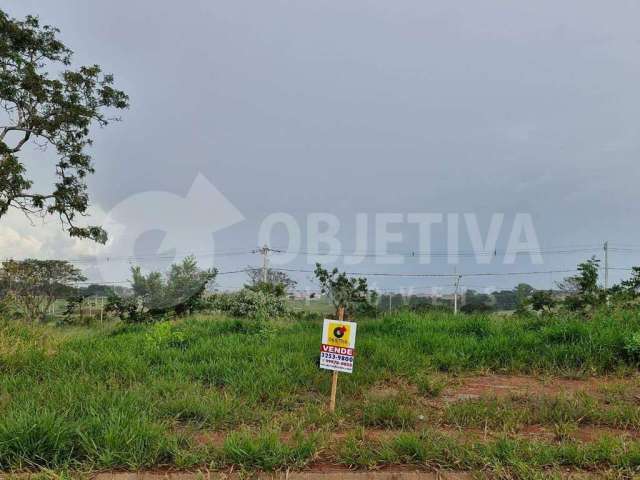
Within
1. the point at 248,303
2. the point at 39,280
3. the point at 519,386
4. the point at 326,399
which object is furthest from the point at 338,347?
the point at 39,280

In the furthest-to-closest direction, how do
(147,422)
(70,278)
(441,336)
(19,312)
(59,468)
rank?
(70,278), (19,312), (441,336), (147,422), (59,468)

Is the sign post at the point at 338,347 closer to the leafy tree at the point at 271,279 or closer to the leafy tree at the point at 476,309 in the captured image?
the leafy tree at the point at 476,309

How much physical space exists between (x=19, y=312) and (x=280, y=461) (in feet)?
28.7

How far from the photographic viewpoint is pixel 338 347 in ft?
12.0

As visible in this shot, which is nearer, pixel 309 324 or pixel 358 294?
pixel 309 324

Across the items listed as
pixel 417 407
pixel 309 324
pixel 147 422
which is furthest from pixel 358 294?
pixel 147 422

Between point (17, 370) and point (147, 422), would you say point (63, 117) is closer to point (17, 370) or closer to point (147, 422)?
point (17, 370)

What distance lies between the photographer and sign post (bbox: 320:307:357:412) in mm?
3605

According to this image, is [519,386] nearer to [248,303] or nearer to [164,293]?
[248,303]

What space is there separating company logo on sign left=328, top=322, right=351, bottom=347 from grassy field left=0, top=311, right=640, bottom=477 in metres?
0.52

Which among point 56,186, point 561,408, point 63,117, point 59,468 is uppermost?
point 63,117

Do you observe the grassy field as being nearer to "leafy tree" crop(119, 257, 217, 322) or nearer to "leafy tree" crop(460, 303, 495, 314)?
"leafy tree" crop(460, 303, 495, 314)

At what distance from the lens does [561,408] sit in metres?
3.47

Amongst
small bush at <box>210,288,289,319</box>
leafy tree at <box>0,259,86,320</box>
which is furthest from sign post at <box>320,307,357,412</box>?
leafy tree at <box>0,259,86,320</box>
